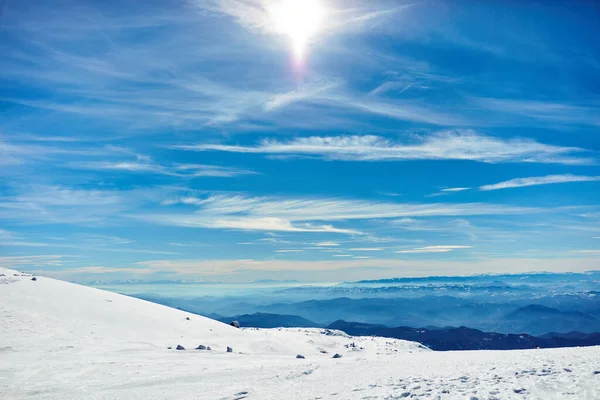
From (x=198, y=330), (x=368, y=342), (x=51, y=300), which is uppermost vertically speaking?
(x=51, y=300)

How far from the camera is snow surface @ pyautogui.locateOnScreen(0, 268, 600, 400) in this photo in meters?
15.3

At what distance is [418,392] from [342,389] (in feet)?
11.2

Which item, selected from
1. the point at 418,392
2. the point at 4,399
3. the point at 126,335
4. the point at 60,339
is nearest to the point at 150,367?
the point at 4,399

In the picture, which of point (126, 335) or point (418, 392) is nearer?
point (418, 392)

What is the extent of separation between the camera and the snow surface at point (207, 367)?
1527cm

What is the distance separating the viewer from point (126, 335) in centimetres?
3531

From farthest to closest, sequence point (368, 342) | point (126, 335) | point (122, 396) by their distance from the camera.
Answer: point (368, 342) < point (126, 335) < point (122, 396)

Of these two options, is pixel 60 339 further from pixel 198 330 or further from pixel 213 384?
pixel 213 384

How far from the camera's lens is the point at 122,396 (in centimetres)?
1802

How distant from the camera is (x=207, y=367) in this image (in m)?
23.8

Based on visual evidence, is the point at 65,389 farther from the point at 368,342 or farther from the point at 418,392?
the point at 368,342

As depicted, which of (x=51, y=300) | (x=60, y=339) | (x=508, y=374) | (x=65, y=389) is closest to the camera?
(x=508, y=374)

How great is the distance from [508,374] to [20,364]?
25587 mm

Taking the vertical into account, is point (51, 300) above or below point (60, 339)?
above
